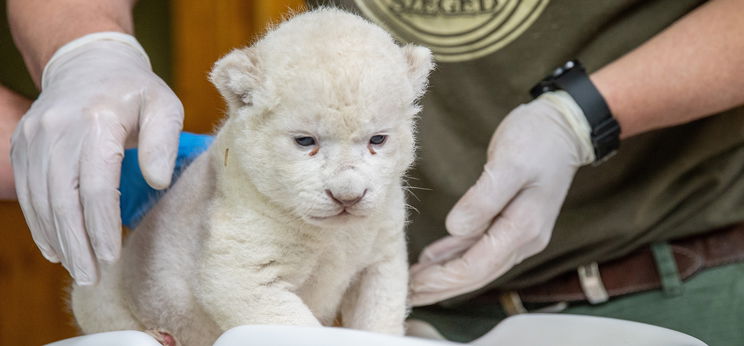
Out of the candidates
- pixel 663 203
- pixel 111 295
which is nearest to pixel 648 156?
pixel 663 203

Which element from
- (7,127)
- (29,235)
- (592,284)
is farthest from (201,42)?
(592,284)

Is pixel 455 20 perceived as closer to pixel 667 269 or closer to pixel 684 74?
pixel 684 74

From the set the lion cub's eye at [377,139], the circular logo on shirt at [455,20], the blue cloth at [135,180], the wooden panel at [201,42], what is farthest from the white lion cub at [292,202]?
the wooden panel at [201,42]

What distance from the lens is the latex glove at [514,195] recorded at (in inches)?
55.6

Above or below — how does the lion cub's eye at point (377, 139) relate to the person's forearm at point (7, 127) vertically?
above

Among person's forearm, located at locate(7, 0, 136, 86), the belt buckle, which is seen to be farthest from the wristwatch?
person's forearm, located at locate(7, 0, 136, 86)

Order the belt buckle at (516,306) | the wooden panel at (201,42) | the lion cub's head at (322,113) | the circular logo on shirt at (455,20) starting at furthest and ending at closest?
the wooden panel at (201,42) → the belt buckle at (516,306) → the circular logo on shirt at (455,20) → the lion cub's head at (322,113)

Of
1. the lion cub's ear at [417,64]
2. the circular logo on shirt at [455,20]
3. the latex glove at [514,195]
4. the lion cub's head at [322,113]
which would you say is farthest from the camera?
the circular logo on shirt at [455,20]

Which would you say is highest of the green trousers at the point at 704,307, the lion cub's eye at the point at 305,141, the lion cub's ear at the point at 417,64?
the lion cub's ear at the point at 417,64

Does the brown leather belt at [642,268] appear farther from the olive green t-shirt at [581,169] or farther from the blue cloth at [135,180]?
the blue cloth at [135,180]

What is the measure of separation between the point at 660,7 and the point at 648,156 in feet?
1.05

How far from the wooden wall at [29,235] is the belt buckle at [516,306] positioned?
100 cm

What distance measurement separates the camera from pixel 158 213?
1166 millimetres

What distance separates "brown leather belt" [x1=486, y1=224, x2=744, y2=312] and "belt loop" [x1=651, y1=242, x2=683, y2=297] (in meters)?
0.01
